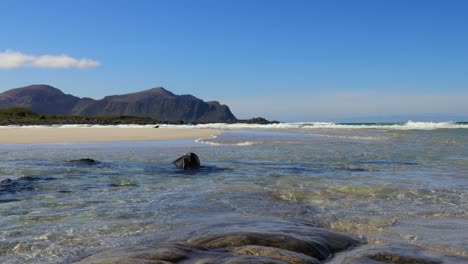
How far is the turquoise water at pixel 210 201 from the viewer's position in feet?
23.0

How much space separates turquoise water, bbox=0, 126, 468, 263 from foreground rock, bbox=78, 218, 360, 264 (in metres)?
0.88

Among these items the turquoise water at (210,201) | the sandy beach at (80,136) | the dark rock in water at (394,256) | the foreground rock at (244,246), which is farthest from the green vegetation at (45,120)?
the dark rock in water at (394,256)

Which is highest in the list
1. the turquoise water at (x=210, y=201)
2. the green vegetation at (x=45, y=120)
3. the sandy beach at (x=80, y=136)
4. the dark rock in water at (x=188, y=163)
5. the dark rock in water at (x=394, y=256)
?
the green vegetation at (x=45, y=120)

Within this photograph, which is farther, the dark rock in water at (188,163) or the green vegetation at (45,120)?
the green vegetation at (45,120)

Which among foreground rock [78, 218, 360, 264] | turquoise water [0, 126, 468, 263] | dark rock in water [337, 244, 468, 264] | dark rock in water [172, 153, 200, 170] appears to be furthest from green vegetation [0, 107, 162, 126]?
dark rock in water [337, 244, 468, 264]

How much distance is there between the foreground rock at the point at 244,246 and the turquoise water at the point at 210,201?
877mm

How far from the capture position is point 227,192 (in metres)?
11.4

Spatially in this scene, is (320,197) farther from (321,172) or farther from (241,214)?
(321,172)

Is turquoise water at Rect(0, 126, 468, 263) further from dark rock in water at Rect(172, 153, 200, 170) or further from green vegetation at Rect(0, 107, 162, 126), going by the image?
green vegetation at Rect(0, 107, 162, 126)

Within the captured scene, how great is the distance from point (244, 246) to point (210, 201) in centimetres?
456

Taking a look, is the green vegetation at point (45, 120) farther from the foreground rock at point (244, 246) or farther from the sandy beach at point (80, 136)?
the foreground rock at point (244, 246)

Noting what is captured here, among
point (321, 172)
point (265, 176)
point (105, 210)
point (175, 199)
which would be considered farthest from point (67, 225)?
point (321, 172)

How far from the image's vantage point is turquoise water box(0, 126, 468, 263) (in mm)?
6996

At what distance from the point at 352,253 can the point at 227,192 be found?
5823 millimetres
